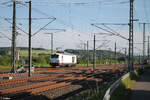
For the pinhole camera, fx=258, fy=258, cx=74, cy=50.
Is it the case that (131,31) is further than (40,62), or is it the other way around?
Answer: (40,62)

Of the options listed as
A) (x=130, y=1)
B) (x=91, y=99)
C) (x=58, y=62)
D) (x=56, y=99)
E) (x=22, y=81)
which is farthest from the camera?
(x=58, y=62)

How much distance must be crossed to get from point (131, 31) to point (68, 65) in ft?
109

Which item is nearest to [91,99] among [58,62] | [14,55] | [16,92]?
[16,92]

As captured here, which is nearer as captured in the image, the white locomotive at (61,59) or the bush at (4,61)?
the bush at (4,61)

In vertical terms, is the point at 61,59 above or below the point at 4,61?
above

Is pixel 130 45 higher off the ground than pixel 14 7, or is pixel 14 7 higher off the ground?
pixel 14 7

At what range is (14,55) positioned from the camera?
27.3m

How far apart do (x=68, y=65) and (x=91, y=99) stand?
165 feet

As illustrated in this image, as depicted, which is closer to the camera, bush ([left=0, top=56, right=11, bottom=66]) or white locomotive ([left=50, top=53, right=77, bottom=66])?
bush ([left=0, top=56, right=11, bottom=66])

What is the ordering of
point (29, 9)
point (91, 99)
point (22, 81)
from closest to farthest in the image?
point (91, 99) < point (22, 81) < point (29, 9)

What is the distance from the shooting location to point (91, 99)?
10.1m

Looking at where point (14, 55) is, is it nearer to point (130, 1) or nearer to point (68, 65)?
point (130, 1)

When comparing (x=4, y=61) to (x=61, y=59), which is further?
(x=61, y=59)

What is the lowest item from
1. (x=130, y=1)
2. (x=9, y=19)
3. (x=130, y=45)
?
(x=130, y=45)
